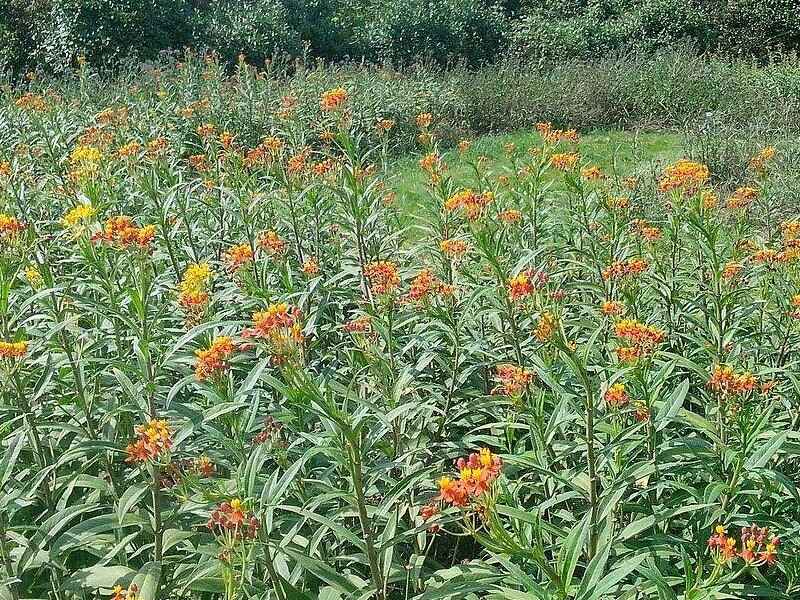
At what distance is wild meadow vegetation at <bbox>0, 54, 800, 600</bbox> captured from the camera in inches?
67.7

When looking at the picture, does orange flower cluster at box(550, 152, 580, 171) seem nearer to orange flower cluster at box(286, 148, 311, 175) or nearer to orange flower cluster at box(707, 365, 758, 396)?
orange flower cluster at box(286, 148, 311, 175)

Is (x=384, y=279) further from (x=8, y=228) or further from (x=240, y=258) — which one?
(x=8, y=228)

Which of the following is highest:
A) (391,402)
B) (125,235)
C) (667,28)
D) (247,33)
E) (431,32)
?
(247,33)

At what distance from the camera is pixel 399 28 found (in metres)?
13.8

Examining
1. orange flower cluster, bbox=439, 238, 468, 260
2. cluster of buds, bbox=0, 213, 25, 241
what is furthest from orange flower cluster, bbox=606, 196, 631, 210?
cluster of buds, bbox=0, 213, 25, 241

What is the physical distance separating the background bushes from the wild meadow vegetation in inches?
378

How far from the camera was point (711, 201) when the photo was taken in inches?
102

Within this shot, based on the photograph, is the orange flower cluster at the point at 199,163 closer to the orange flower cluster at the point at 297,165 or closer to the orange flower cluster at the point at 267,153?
the orange flower cluster at the point at 267,153

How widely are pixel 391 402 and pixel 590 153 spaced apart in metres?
6.86

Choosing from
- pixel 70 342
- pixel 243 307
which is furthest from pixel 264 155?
pixel 70 342

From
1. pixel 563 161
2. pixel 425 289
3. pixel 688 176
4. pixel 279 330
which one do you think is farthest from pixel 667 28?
pixel 279 330

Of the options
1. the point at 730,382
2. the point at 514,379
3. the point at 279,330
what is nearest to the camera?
the point at 279,330

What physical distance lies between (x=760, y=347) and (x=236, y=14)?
40.4ft

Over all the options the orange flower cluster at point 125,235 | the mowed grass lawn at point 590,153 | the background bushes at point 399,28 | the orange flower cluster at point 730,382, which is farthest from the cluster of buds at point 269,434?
the background bushes at point 399,28
